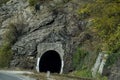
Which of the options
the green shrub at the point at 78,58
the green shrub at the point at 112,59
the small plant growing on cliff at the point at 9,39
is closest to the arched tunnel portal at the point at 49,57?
the green shrub at the point at 78,58

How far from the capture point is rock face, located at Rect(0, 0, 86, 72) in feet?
162

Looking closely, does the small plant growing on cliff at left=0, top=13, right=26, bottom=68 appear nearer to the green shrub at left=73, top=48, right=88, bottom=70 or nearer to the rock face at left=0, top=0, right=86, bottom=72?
the rock face at left=0, top=0, right=86, bottom=72

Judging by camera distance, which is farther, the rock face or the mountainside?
the rock face

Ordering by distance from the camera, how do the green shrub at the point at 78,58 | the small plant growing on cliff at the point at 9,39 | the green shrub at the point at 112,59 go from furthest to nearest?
the small plant growing on cliff at the point at 9,39 → the green shrub at the point at 78,58 → the green shrub at the point at 112,59

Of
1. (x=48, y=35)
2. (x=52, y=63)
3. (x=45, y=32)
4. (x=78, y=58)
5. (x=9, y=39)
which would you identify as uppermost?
(x=45, y=32)

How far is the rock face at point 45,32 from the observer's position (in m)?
49.5

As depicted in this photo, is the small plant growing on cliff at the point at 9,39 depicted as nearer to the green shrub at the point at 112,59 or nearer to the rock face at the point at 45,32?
the rock face at the point at 45,32

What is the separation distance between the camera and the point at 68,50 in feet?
159

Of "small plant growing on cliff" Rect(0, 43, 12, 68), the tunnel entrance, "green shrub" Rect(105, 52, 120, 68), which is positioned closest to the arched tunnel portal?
the tunnel entrance

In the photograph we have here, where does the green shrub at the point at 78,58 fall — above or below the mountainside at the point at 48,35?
below

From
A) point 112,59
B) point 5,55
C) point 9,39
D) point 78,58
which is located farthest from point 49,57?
point 112,59

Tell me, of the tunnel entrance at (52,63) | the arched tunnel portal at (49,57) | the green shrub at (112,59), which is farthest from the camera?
the tunnel entrance at (52,63)

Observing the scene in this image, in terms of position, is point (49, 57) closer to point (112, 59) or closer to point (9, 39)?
point (9, 39)

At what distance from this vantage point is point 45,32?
5166cm
